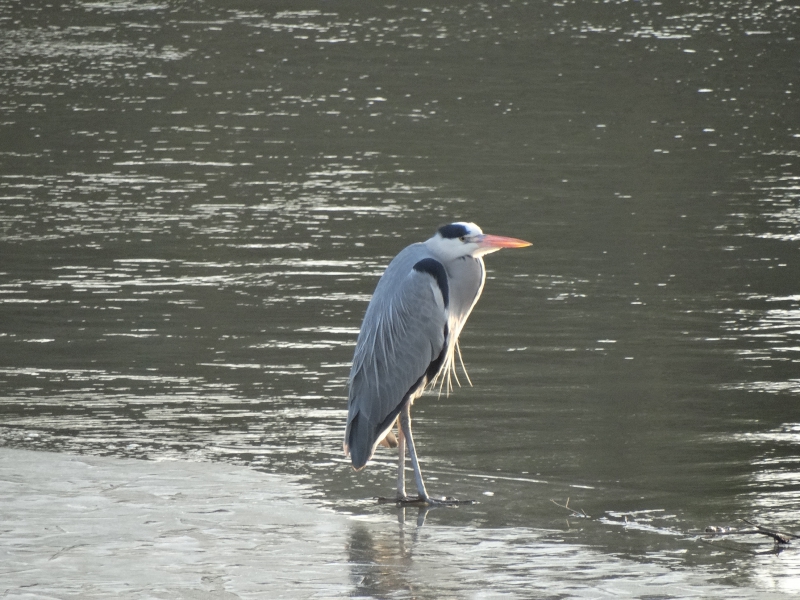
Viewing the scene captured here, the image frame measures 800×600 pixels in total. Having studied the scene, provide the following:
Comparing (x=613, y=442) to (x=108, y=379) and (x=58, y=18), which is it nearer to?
(x=108, y=379)

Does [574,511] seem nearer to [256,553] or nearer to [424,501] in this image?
[424,501]

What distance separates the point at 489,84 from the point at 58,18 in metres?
14.3

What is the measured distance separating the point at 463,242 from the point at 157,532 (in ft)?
7.04

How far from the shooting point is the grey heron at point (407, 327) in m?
6.78

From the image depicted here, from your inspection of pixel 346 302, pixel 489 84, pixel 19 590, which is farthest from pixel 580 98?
pixel 19 590

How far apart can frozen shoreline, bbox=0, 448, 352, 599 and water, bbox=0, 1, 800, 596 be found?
259 mm

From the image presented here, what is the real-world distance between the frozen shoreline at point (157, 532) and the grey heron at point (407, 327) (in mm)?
604

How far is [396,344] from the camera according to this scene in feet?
22.6

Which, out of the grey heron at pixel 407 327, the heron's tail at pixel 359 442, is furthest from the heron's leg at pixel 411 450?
the heron's tail at pixel 359 442

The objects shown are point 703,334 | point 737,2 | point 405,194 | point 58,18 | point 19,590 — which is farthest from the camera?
point 737,2

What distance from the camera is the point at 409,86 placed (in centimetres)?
2462

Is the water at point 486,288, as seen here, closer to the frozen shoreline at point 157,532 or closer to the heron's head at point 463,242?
the frozen shoreline at point 157,532

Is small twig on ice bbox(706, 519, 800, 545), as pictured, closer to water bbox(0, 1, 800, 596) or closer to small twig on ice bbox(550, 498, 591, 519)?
water bbox(0, 1, 800, 596)

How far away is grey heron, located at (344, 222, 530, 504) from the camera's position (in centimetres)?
678
